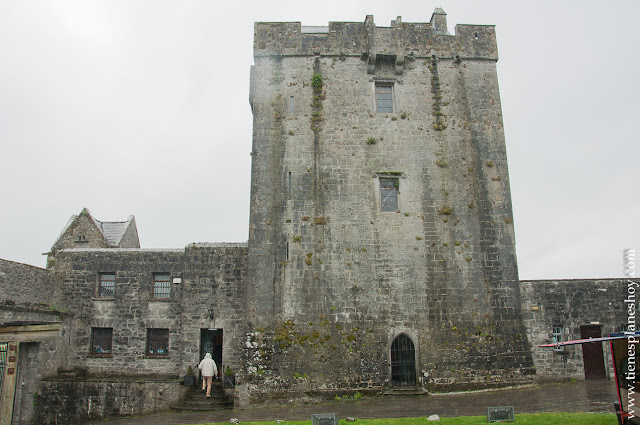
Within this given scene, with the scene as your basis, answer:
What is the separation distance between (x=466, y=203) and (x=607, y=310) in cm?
623

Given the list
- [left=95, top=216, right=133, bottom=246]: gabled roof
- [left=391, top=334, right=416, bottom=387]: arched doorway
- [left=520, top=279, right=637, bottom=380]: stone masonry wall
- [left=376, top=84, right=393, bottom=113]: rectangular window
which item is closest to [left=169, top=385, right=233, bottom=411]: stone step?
[left=391, top=334, right=416, bottom=387]: arched doorway

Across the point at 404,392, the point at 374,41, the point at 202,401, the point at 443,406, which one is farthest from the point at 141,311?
the point at 374,41

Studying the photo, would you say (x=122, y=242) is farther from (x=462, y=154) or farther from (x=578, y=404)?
(x=578, y=404)

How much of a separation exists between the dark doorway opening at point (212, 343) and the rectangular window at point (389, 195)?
7.26m

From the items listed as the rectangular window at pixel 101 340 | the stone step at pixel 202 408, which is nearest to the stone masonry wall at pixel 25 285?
the rectangular window at pixel 101 340

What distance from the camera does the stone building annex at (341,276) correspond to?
48.1 ft

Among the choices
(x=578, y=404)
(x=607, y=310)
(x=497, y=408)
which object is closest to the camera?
(x=497, y=408)

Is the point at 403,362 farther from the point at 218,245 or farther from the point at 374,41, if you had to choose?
the point at 374,41

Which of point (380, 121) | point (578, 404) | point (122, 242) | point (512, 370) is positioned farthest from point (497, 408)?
point (122, 242)

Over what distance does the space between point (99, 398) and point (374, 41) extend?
15.2 meters

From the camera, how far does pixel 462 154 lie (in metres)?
16.4

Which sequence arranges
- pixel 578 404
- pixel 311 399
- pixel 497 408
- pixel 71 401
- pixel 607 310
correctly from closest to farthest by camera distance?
1. pixel 497 408
2. pixel 578 404
3. pixel 311 399
4. pixel 71 401
5. pixel 607 310

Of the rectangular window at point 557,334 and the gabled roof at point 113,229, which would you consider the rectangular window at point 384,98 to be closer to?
the rectangular window at point 557,334

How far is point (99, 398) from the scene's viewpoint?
15.0 meters
